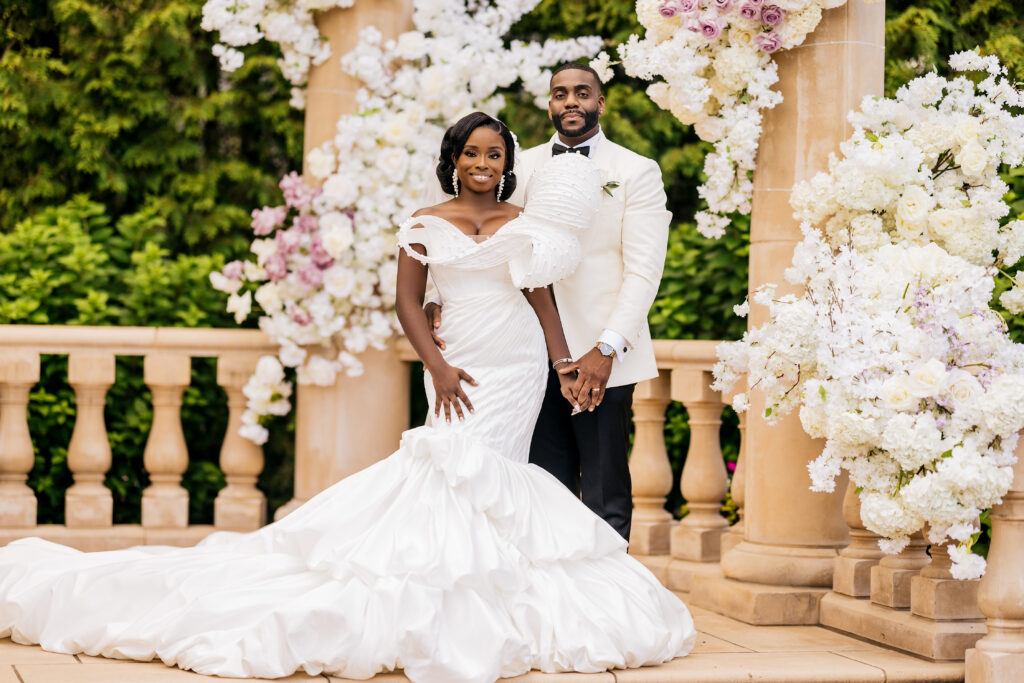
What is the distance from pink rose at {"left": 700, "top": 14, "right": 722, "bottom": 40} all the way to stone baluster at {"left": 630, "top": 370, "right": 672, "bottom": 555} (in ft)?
5.21

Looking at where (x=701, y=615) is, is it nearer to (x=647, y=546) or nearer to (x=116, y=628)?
(x=647, y=546)

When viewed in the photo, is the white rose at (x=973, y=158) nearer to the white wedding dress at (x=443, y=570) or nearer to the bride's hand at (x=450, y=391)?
the white wedding dress at (x=443, y=570)

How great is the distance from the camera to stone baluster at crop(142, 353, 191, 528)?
6.07 meters

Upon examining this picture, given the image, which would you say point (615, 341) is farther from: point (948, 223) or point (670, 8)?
point (670, 8)

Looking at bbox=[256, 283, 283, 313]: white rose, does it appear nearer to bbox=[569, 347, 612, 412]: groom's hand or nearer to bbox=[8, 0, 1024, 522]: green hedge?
bbox=[8, 0, 1024, 522]: green hedge

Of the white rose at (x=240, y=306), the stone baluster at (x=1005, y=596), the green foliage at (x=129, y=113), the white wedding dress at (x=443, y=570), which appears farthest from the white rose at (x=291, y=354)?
the stone baluster at (x=1005, y=596)

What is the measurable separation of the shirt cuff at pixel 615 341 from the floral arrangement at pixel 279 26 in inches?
99.1

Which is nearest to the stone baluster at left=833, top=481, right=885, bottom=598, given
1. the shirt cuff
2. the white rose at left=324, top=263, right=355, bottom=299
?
the shirt cuff

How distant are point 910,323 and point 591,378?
3.36ft

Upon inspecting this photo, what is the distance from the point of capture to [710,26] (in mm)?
4836

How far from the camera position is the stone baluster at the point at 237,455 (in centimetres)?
627

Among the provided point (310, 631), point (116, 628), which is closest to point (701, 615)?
point (310, 631)

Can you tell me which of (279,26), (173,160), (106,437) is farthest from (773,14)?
(173,160)

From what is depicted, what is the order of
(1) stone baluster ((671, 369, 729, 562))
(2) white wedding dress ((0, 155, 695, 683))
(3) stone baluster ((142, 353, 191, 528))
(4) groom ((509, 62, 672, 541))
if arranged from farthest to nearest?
(3) stone baluster ((142, 353, 191, 528)), (1) stone baluster ((671, 369, 729, 562)), (4) groom ((509, 62, 672, 541)), (2) white wedding dress ((0, 155, 695, 683))
